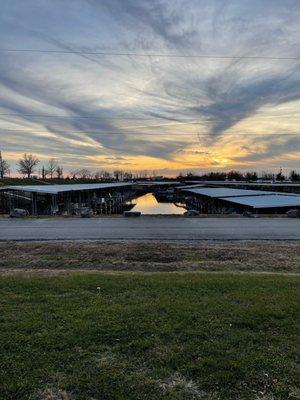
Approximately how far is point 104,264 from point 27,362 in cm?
665

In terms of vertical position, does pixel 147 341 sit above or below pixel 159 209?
above

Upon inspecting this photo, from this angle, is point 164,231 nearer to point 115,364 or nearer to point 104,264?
point 104,264

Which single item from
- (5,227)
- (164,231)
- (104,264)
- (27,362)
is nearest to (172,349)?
(27,362)

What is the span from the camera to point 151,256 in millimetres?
12555

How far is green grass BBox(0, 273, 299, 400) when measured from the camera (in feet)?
13.3

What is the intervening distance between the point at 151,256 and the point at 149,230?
731cm

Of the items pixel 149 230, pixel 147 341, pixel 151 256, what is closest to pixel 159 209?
pixel 149 230

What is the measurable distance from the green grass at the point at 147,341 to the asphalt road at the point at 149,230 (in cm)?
983

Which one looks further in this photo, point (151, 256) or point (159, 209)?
point (159, 209)

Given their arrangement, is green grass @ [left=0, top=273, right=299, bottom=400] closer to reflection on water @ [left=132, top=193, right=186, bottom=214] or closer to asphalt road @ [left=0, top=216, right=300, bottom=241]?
asphalt road @ [left=0, top=216, right=300, bottom=241]

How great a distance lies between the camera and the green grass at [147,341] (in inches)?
159

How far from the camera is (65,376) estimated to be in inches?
166

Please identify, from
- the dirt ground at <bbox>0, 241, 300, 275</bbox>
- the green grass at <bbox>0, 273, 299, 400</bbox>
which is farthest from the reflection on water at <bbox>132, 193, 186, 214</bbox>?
the green grass at <bbox>0, 273, 299, 400</bbox>

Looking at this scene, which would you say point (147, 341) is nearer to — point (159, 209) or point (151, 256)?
point (151, 256)
